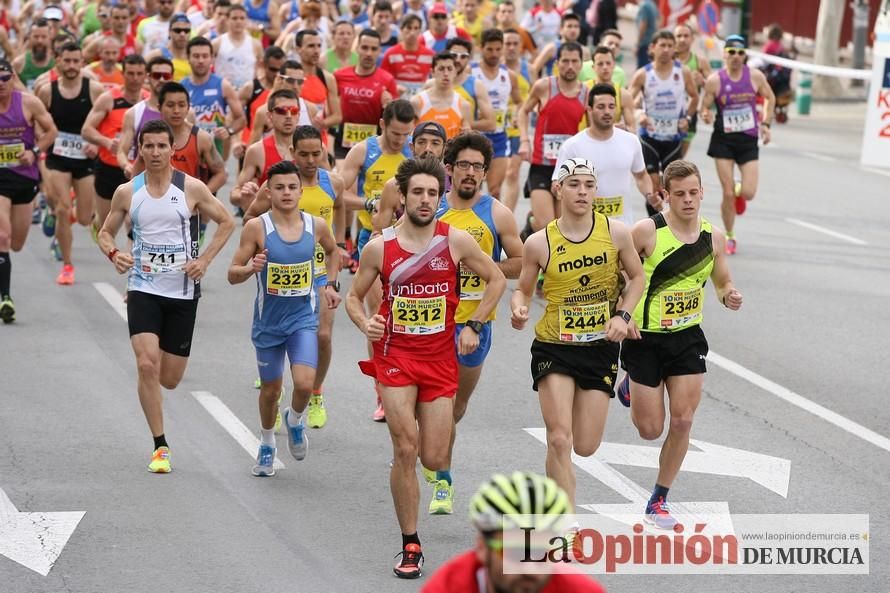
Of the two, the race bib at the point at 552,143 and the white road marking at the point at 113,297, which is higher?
the race bib at the point at 552,143

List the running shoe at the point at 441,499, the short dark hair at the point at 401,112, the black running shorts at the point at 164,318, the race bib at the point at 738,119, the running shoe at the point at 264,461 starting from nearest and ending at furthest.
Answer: the running shoe at the point at 441,499
the running shoe at the point at 264,461
the black running shorts at the point at 164,318
the short dark hair at the point at 401,112
the race bib at the point at 738,119

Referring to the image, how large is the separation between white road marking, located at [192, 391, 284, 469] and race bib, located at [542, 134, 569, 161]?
4.64 metres

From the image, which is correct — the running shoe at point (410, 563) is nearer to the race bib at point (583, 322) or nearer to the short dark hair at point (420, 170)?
Answer: the race bib at point (583, 322)

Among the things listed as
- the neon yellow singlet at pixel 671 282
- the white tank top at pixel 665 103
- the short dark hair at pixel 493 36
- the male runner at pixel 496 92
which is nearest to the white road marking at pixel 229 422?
the neon yellow singlet at pixel 671 282

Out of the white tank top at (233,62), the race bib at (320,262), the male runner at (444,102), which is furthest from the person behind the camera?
the white tank top at (233,62)

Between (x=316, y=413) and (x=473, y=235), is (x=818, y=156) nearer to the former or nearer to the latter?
(x=316, y=413)

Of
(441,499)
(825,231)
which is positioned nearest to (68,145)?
(441,499)

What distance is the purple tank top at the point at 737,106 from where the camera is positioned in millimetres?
17016

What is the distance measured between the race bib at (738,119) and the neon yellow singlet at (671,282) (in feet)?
26.7

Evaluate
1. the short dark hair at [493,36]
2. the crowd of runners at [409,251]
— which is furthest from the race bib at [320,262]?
the short dark hair at [493,36]

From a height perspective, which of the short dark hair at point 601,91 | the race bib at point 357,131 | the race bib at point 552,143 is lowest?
the race bib at point 357,131

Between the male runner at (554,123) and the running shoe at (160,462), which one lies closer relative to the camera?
the running shoe at (160,462)

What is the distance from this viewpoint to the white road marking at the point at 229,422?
10.6 meters

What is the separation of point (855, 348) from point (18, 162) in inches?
275
